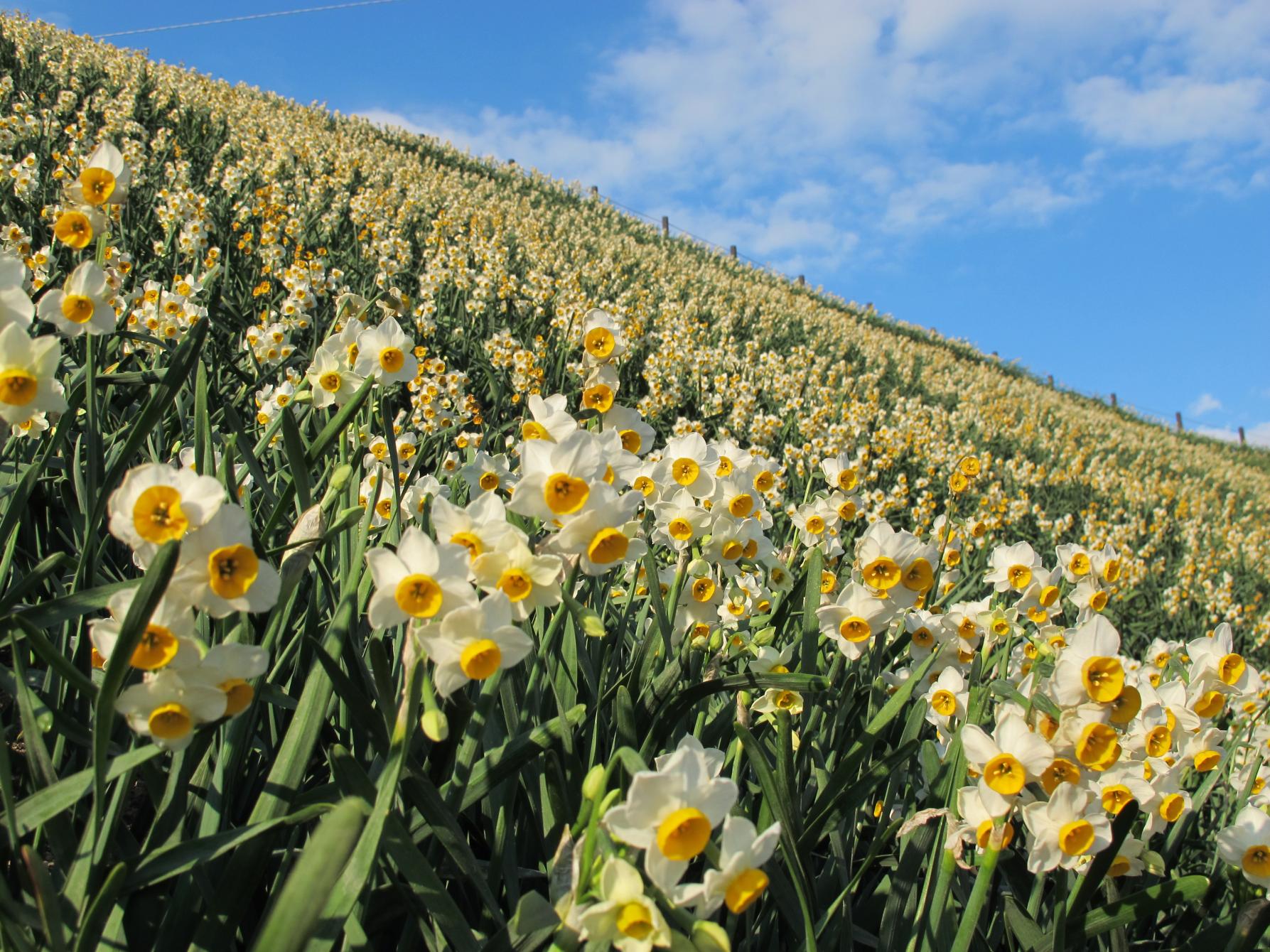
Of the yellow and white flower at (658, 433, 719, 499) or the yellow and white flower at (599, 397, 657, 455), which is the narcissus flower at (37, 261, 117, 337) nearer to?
the yellow and white flower at (599, 397, 657, 455)

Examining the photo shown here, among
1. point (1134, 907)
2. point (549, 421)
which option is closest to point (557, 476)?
point (549, 421)

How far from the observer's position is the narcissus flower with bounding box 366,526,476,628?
0.80m

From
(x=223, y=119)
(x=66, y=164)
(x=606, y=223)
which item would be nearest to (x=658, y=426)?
(x=66, y=164)

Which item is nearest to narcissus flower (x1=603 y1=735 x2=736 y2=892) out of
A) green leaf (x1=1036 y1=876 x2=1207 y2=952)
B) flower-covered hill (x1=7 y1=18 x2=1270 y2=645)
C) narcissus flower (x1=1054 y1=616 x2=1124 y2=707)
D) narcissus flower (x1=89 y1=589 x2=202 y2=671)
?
narcissus flower (x1=89 y1=589 x2=202 y2=671)

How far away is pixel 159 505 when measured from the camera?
2.38 feet

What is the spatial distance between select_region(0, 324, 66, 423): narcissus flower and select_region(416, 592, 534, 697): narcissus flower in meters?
0.48

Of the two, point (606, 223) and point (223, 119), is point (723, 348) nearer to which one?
point (223, 119)

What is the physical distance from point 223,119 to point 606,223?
9.83m

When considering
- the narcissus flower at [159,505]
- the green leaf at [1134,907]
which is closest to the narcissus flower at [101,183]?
the narcissus flower at [159,505]

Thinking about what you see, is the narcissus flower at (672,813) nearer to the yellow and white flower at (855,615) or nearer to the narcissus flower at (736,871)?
the narcissus flower at (736,871)

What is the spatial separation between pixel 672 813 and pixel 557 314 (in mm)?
6070

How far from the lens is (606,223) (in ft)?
61.8

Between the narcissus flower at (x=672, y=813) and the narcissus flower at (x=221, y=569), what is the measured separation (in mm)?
395

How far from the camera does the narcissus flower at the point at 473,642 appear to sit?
2.60 ft
